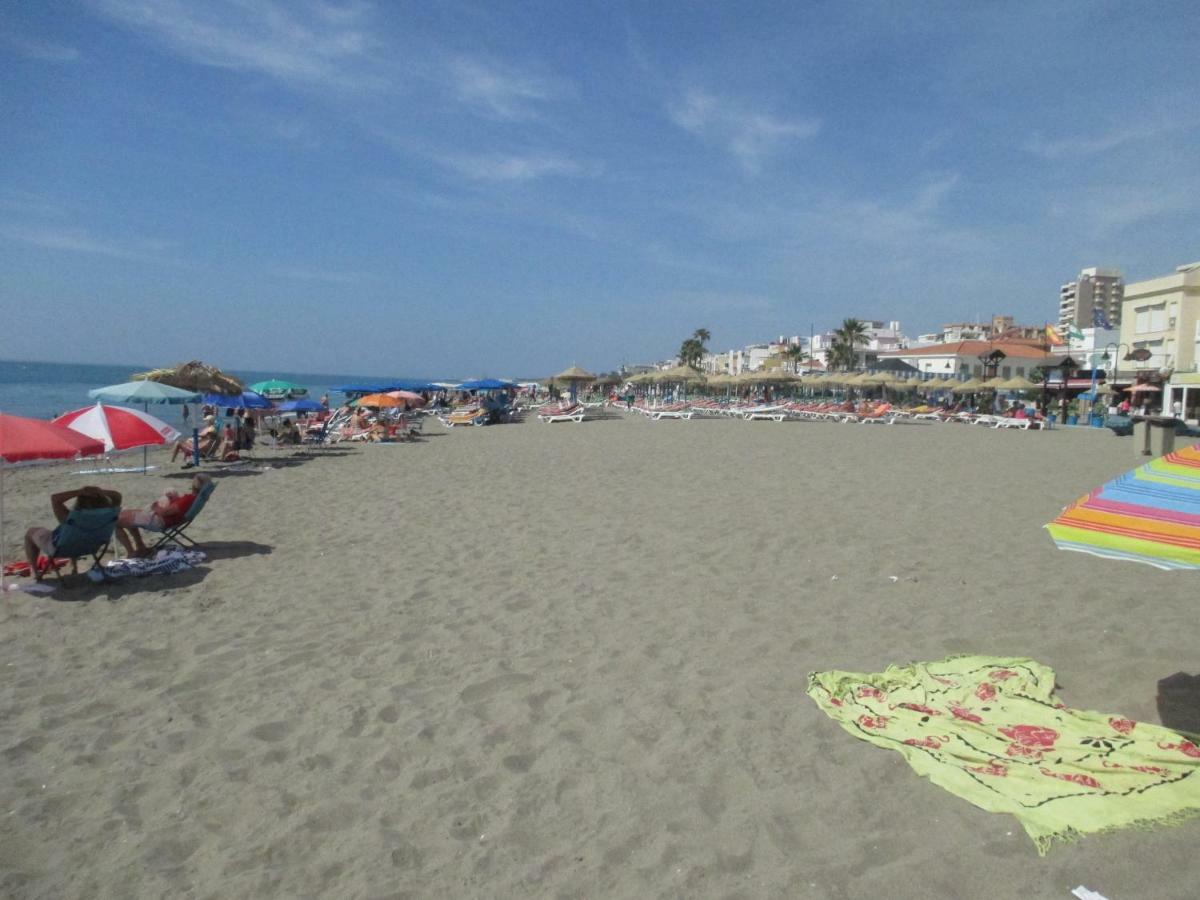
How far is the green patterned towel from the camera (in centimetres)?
265

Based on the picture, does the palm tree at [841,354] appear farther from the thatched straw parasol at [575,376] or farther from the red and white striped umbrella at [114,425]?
the red and white striped umbrella at [114,425]

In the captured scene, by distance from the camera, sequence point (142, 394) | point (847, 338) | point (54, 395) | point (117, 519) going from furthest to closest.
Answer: point (847, 338)
point (54, 395)
point (142, 394)
point (117, 519)

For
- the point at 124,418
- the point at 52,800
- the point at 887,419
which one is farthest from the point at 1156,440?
the point at 887,419

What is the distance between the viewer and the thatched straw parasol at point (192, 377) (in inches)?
476

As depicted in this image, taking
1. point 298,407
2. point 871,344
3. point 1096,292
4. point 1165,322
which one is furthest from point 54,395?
point 1096,292

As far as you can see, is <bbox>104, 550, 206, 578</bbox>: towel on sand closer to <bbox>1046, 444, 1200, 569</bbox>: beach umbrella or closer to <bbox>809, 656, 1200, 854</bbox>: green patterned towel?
<bbox>809, 656, 1200, 854</bbox>: green patterned towel

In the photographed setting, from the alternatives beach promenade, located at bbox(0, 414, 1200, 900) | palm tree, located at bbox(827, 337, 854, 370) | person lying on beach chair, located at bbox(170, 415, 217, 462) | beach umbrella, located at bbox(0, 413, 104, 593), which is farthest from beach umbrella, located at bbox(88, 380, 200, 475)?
palm tree, located at bbox(827, 337, 854, 370)

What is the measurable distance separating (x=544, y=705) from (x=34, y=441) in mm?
4281

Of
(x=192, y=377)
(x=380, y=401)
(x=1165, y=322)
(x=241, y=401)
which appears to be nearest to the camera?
(x=192, y=377)

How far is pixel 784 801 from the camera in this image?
274 cm

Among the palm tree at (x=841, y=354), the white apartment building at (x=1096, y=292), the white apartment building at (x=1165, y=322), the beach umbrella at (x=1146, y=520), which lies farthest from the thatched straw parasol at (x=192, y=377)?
the white apartment building at (x=1096, y=292)

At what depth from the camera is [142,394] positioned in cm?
1070

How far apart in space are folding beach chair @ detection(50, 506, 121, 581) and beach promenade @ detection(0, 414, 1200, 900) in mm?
Answer: 402

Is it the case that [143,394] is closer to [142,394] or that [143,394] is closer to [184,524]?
[142,394]
